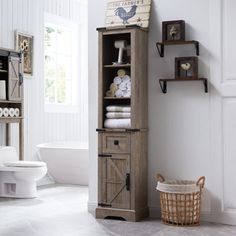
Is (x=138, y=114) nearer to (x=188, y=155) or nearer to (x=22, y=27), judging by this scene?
(x=188, y=155)

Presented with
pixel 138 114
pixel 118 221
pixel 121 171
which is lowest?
pixel 118 221

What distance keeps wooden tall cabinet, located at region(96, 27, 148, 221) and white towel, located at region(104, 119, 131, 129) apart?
0.12ft

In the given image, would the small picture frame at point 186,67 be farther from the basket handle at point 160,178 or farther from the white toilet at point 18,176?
the white toilet at point 18,176

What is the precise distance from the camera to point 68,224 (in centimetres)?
409

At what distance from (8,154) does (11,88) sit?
0.77m

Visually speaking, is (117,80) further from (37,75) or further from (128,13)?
(37,75)

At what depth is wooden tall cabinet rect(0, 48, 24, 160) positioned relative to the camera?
5.53 metres

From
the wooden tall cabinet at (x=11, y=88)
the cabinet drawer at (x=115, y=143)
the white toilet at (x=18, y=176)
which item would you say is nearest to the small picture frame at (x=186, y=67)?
the cabinet drawer at (x=115, y=143)

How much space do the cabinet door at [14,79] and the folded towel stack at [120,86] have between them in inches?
64.0

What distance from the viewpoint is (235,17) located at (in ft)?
13.3

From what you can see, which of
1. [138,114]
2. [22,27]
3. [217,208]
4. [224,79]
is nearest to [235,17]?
[224,79]

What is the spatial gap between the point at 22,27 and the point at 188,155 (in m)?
2.97

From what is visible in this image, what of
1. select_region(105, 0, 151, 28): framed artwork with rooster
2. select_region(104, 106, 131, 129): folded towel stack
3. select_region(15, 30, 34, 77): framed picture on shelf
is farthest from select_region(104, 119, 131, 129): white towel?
select_region(15, 30, 34, 77): framed picture on shelf

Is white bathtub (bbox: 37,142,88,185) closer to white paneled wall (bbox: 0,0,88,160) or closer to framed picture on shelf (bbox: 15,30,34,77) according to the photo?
white paneled wall (bbox: 0,0,88,160)
